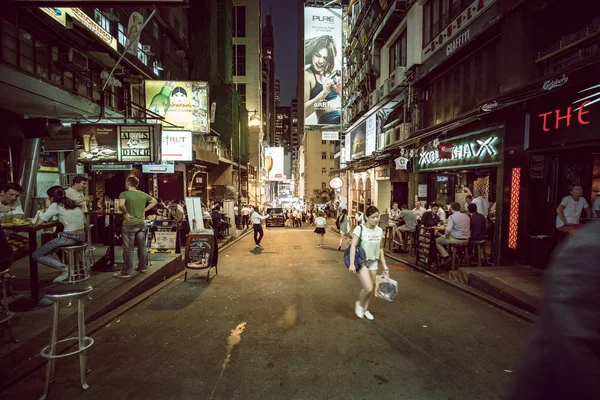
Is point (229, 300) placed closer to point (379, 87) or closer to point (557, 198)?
point (557, 198)

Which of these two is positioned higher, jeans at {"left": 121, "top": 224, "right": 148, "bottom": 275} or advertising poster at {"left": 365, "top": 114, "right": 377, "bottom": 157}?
advertising poster at {"left": 365, "top": 114, "right": 377, "bottom": 157}

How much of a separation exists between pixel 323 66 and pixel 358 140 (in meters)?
7.23

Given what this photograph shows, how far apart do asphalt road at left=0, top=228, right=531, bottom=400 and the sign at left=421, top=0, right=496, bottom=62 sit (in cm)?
998

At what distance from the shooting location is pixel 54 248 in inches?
239

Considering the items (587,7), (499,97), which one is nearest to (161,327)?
(499,97)

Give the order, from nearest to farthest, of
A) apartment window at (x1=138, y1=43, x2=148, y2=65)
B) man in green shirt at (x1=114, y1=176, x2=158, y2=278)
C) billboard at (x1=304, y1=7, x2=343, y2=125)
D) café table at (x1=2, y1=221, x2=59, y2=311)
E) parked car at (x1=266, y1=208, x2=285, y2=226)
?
café table at (x1=2, y1=221, x2=59, y2=311), man in green shirt at (x1=114, y1=176, x2=158, y2=278), apartment window at (x1=138, y1=43, x2=148, y2=65), billboard at (x1=304, y1=7, x2=343, y2=125), parked car at (x1=266, y1=208, x2=285, y2=226)

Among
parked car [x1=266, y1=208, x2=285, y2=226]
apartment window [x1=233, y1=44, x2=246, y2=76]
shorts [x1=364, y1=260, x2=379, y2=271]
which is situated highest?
apartment window [x1=233, y1=44, x2=246, y2=76]

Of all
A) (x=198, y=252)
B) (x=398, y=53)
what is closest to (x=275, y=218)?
(x=398, y=53)

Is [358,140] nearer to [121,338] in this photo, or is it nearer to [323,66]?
[323,66]

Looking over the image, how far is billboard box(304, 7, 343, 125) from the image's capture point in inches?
1086

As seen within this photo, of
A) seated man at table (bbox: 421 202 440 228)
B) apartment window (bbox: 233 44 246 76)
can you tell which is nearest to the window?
apartment window (bbox: 233 44 246 76)

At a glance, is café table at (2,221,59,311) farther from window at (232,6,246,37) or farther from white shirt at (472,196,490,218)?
window at (232,6,246,37)

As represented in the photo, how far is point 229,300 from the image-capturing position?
6961 mm

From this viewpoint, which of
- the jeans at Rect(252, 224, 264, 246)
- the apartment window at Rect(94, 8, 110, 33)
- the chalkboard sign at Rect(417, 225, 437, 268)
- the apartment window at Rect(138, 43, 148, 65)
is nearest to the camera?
the chalkboard sign at Rect(417, 225, 437, 268)
